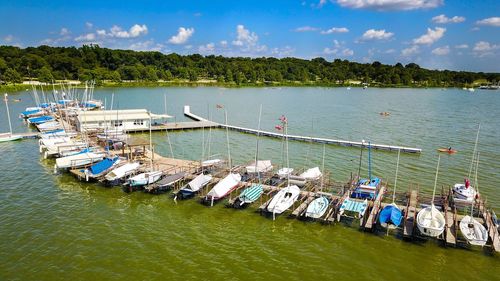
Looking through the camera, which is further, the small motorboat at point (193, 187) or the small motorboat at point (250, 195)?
the small motorboat at point (193, 187)

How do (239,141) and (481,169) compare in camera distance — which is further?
(239,141)

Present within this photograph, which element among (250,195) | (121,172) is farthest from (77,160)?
(250,195)

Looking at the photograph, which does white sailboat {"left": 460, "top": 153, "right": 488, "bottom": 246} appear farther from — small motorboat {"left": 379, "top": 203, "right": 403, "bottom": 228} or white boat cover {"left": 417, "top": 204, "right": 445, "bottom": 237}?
small motorboat {"left": 379, "top": 203, "right": 403, "bottom": 228}

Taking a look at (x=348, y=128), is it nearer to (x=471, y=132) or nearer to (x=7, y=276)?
(x=471, y=132)

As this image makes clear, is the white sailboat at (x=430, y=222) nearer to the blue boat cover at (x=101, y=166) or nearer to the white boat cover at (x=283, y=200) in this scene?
the white boat cover at (x=283, y=200)

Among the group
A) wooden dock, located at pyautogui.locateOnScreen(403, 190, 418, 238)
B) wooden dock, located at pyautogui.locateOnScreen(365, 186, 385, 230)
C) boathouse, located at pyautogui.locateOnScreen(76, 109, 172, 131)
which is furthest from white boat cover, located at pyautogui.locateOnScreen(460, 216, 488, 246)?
boathouse, located at pyautogui.locateOnScreen(76, 109, 172, 131)

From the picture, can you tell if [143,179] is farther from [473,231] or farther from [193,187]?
[473,231]

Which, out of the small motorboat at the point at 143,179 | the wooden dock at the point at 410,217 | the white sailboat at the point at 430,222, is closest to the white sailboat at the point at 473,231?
the white sailboat at the point at 430,222

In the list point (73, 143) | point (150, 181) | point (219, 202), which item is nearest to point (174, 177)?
point (150, 181)
